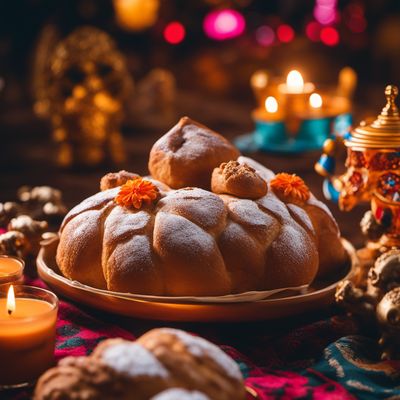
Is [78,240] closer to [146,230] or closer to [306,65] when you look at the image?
[146,230]

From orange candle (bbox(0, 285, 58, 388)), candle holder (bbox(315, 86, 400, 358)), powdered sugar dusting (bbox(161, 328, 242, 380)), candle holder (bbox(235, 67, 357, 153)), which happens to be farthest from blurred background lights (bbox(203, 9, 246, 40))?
powdered sugar dusting (bbox(161, 328, 242, 380))

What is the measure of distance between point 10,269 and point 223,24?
5480mm

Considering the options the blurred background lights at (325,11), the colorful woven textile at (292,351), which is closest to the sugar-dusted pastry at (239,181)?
the colorful woven textile at (292,351)

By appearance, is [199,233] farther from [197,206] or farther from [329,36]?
[329,36]

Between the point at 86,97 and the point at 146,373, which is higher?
the point at 86,97

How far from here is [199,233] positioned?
1196mm

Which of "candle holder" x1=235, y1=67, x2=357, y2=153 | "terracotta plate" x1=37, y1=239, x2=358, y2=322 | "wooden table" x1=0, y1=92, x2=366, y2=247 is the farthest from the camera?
"candle holder" x1=235, y1=67, x2=357, y2=153

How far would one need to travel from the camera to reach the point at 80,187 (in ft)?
8.43

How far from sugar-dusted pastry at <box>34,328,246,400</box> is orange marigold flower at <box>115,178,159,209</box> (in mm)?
408

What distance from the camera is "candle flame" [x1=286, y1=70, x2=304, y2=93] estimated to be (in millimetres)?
2510

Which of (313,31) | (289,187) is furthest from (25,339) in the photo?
(313,31)

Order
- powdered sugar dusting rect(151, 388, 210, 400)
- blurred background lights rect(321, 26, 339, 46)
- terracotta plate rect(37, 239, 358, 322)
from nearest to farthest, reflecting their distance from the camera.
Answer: powdered sugar dusting rect(151, 388, 210, 400), terracotta plate rect(37, 239, 358, 322), blurred background lights rect(321, 26, 339, 46)

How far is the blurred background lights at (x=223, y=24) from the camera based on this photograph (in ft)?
21.0

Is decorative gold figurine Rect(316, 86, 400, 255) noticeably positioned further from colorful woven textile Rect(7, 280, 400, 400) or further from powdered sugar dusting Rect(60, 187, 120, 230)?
powdered sugar dusting Rect(60, 187, 120, 230)
